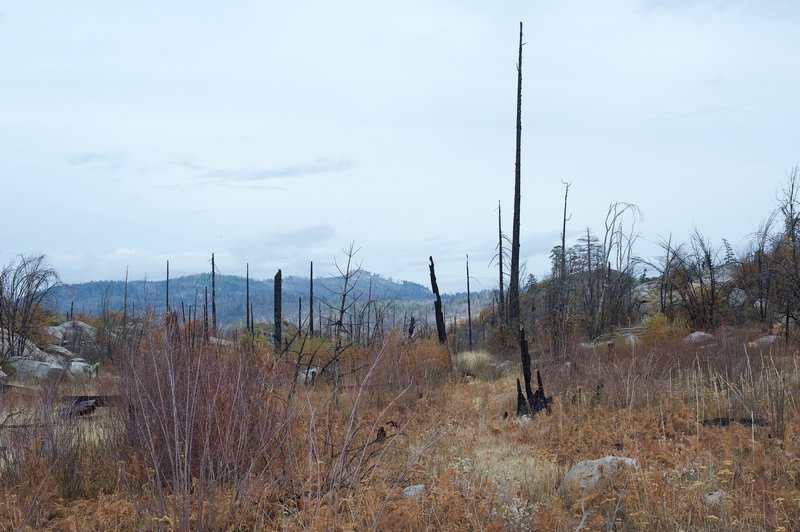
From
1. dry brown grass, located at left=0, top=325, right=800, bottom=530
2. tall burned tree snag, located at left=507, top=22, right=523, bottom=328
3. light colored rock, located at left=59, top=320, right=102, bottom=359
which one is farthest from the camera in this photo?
light colored rock, located at left=59, top=320, right=102, bottom=359

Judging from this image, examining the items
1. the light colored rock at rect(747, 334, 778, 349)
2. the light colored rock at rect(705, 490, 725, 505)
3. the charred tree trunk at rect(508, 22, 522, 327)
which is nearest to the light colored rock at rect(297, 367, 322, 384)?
the light colored rock at rect(705, 490, 725, 505)

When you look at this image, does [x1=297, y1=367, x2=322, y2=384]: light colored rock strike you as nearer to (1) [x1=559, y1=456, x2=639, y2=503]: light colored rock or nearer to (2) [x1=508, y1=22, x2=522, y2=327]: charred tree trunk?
(1) [x1=559, y1=456, x2=639, y2=503]: light colored rock

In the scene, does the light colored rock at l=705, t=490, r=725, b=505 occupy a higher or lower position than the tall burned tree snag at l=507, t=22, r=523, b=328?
lower

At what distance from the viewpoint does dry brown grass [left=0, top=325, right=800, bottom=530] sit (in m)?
4.67

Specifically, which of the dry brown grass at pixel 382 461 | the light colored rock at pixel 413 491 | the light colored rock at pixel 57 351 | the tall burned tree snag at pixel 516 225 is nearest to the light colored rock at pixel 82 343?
the light colored rock at pixel 57 351

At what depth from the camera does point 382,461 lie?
22.5ft

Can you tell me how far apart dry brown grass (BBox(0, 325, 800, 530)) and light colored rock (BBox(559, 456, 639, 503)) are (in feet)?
0.36

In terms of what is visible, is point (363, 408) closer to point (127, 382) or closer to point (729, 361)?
point (127, 382)

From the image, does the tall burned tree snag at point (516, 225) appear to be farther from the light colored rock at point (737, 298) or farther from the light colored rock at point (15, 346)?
the light colored rock at point (15, 346)

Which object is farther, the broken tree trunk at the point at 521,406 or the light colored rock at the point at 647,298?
the light colored rock at the point at 647,298

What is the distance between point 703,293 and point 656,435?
A: 1615 centimetres

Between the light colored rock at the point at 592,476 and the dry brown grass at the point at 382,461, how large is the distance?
0.11 metres

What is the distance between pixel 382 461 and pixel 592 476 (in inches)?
76.2

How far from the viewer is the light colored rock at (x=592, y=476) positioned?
6.20m
